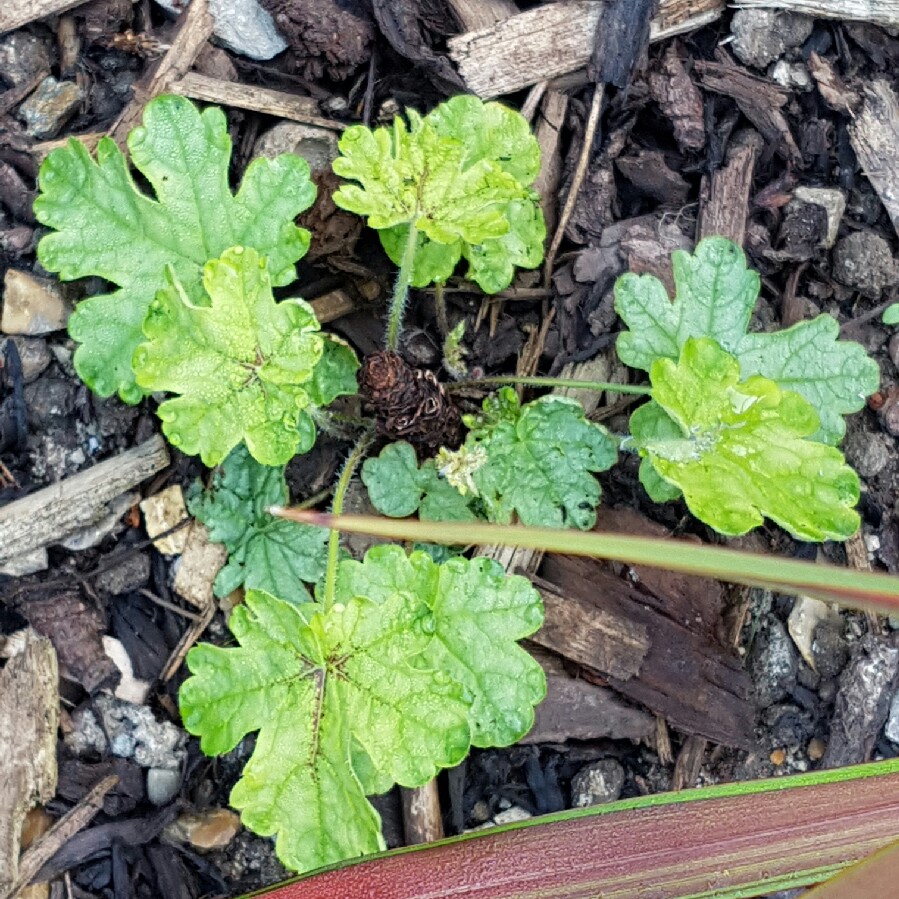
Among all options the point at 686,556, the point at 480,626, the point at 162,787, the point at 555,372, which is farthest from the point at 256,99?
the point at 686,556

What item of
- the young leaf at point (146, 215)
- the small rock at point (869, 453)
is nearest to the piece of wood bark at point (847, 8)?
the small rock at point (869, 453)

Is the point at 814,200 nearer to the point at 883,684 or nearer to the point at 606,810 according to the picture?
the point at 883,684

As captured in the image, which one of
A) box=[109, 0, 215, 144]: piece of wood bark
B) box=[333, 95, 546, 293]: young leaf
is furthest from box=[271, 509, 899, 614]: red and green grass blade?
box=[109, 0, 215, 144]: piece of wood bark

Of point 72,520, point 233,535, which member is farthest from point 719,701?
point 72,520

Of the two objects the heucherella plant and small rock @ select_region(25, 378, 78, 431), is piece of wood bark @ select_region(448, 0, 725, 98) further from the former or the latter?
small rock @ select_region(25, 378, 78, 431)

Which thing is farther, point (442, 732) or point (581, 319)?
point (581, 319)

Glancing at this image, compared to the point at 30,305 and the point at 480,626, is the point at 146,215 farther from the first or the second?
the point at 480,626
